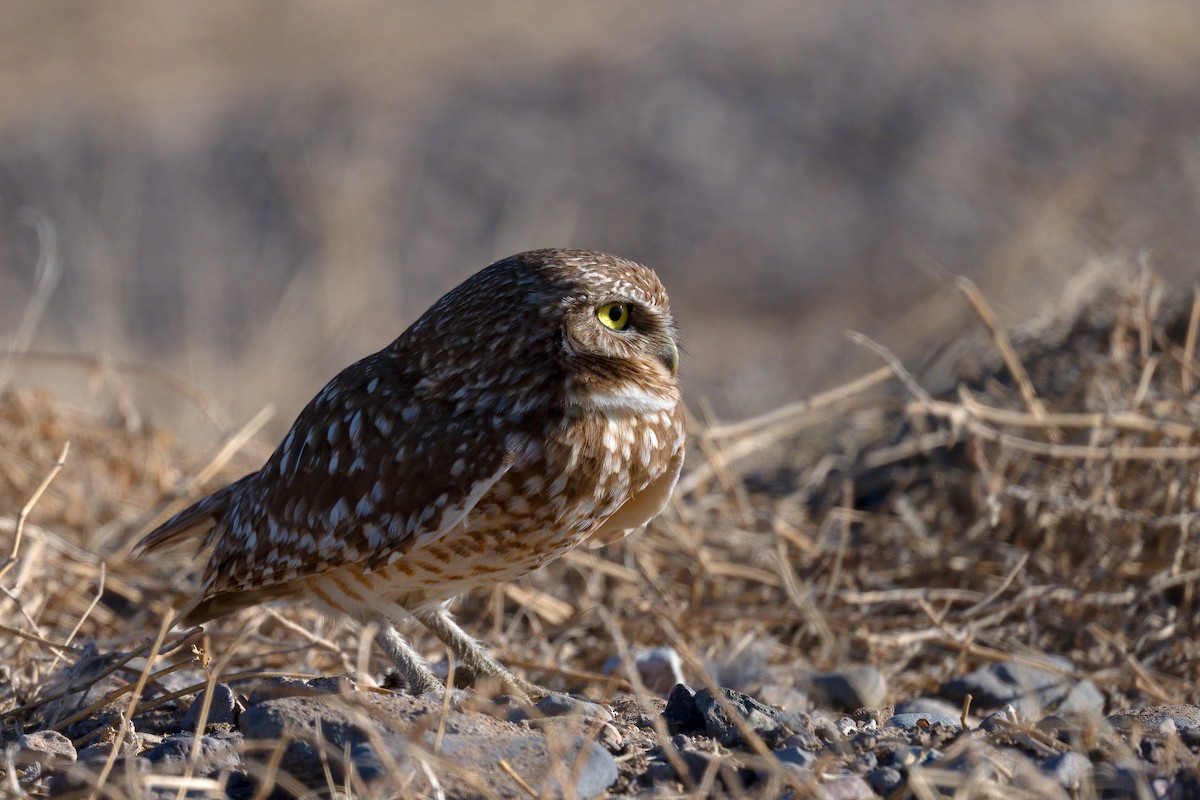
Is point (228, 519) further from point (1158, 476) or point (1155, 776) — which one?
point (1158, 476)

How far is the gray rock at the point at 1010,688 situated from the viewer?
13.3 ft

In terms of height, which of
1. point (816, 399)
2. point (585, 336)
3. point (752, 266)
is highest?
point (585, 336)

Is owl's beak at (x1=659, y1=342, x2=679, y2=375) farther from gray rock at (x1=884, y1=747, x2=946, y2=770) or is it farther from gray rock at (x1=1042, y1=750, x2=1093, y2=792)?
gray rock at (x1=1042, y1=750, x2=1093, y2=792)

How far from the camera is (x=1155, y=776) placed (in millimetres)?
2725

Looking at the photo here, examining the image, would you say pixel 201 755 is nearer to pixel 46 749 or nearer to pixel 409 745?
pixel 46 749

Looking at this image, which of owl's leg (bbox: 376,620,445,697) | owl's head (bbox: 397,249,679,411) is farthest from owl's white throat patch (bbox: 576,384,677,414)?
owl's leg (bbox: 376,620,445,697)

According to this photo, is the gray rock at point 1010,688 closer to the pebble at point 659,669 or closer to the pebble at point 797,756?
the pebble at point 659,669

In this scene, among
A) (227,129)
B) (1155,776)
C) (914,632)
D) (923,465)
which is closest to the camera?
(1155,776)

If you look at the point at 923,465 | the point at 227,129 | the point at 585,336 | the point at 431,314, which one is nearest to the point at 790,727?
the point at 585,336

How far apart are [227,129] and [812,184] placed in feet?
23.2

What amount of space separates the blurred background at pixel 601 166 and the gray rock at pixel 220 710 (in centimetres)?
636

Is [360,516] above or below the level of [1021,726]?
above

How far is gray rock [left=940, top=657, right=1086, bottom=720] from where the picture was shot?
4043mm

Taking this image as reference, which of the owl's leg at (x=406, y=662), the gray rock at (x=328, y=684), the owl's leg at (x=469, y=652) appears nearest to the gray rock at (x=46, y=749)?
the gray rock at (x=328, y=684)
